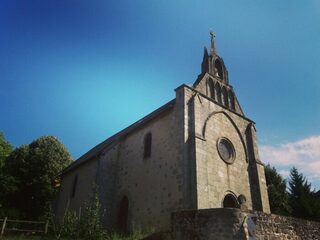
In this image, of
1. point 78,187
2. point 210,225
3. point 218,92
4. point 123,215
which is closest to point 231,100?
point 218,92

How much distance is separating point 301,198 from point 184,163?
48.8 feet

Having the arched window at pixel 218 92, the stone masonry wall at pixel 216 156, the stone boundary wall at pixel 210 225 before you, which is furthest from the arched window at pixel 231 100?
the stone boundary wall at pixel 210 225

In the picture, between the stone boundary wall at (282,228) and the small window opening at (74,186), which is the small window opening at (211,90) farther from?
the small window opening at (74,186)

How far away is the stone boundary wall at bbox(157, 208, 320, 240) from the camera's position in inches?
351

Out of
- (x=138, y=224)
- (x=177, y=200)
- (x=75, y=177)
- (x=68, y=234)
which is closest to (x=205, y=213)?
(x=177, y=200)

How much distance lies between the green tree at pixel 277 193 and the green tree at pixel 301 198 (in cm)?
56

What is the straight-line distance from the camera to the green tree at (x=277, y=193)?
932 inches

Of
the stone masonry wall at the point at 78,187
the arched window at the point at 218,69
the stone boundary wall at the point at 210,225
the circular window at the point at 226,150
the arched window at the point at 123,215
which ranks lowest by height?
the stone boundary wall at the point at 210,225

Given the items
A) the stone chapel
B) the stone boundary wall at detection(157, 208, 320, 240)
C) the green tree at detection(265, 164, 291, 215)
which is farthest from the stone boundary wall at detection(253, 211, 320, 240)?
the green tree at detection(265, 164, 291, 215)

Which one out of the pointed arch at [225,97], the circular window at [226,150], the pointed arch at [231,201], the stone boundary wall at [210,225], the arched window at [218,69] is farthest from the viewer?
the arched window at [218,69]

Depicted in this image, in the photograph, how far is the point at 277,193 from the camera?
24.6m

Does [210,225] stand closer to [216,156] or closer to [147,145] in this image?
[216,156]

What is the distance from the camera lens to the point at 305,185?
25.2 m

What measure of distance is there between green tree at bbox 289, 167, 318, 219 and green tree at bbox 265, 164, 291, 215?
1.83ft
